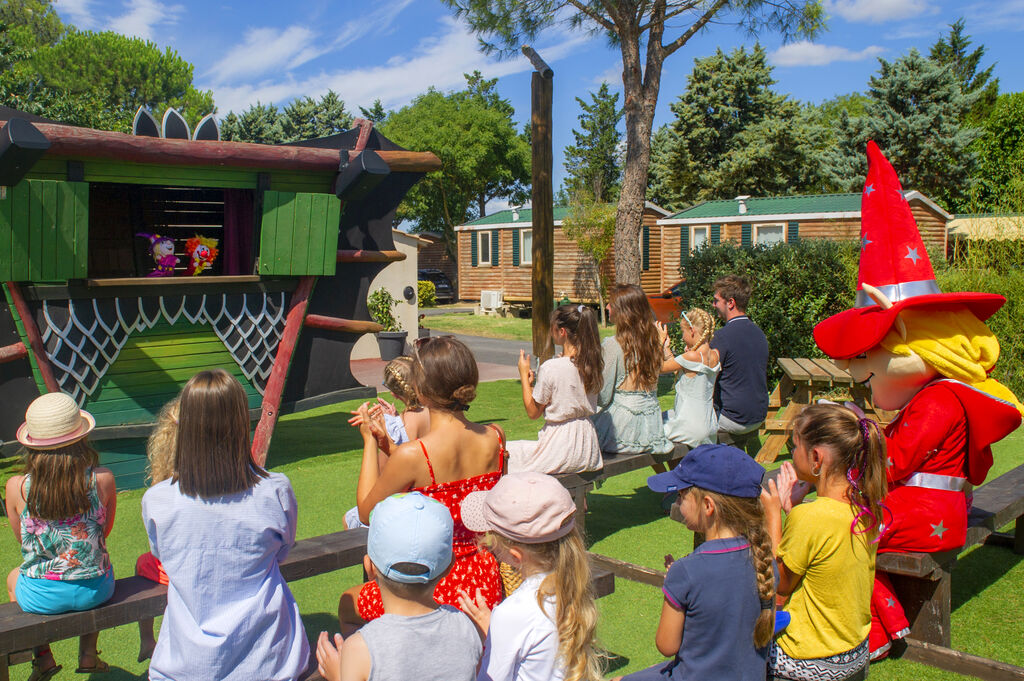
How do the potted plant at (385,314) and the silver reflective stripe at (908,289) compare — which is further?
the potted plant at (385,314)

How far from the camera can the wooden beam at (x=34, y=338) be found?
578 cm

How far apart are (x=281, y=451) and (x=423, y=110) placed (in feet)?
112

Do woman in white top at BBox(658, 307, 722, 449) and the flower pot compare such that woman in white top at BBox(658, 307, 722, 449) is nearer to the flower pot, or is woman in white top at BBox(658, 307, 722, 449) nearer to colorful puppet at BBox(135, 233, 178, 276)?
colorful puppet at BBox(135, 233, 178, 276)

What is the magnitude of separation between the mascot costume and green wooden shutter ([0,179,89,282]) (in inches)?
201

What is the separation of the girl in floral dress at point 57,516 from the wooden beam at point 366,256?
177 inches

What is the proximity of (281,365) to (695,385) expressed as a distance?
3.59 metres

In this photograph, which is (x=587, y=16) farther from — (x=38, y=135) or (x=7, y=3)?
(x=7, y=3)

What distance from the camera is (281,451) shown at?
788cm

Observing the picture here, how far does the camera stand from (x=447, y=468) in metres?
2.98

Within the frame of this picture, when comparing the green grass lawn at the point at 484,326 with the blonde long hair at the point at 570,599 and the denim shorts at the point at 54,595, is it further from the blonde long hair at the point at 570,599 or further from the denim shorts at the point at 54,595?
the blonde long hair at the point at 570,599

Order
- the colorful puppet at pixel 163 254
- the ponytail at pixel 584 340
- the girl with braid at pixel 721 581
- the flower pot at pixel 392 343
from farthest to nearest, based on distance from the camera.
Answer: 1. the flower pot at pixel 392 343
2. the colorful puppet at pixel 163 254
3. the ponytail at pixel 584 340
4. the girl with braid at pixel 721 581

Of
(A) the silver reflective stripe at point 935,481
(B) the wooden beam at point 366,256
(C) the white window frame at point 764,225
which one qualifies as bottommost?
(A) the silver reflective stripe at point 935,481

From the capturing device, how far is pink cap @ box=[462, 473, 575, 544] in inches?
88.2

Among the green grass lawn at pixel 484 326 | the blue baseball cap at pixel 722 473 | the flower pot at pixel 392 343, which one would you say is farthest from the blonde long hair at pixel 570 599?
the green grass lawn at pixel 484 326
